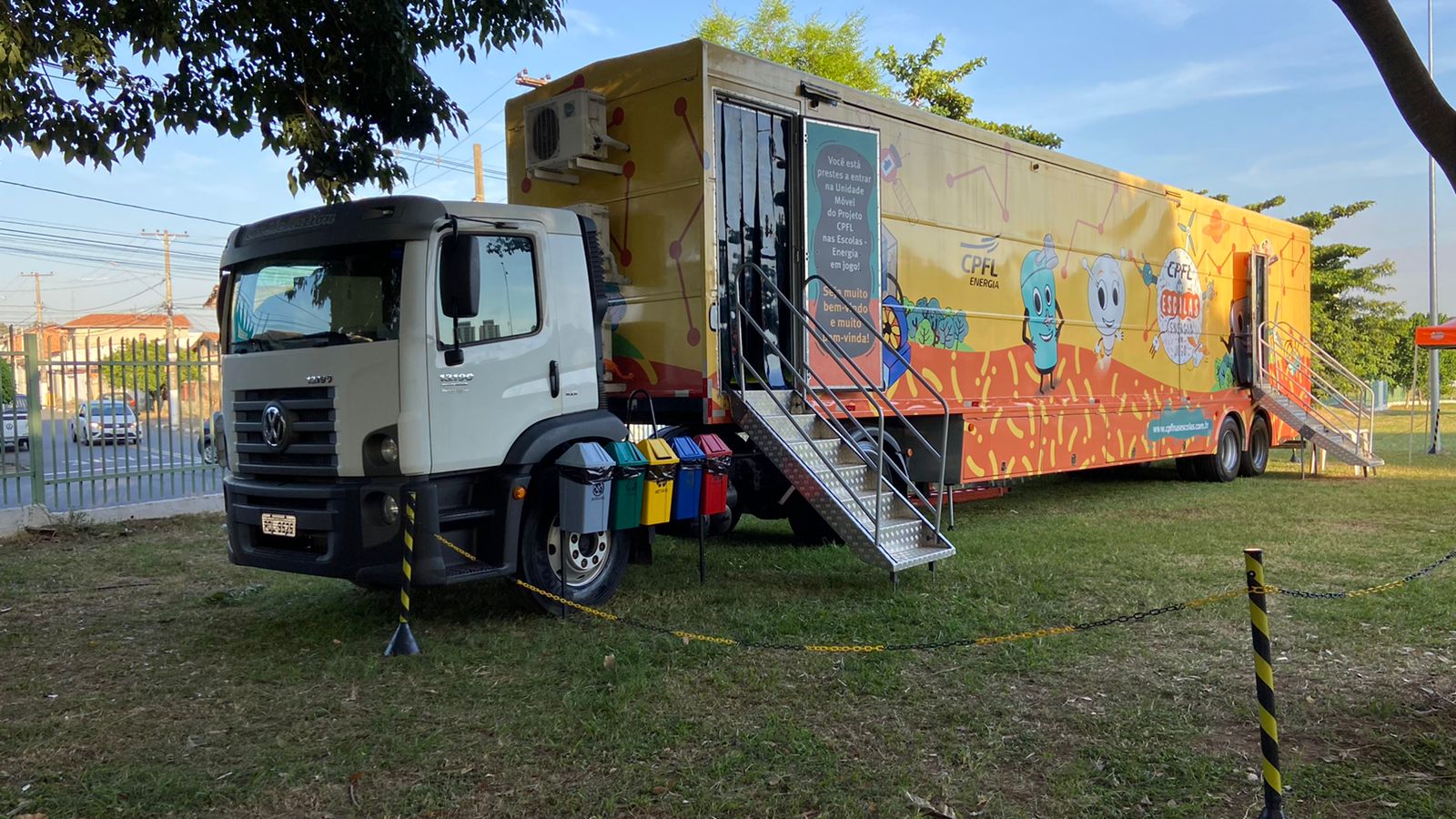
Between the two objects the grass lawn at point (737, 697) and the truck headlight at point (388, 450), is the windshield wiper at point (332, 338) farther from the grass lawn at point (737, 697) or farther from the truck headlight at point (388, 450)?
the grass lawn at point (737, 697)

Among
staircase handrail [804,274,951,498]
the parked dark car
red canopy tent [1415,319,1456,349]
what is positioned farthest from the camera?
red canopy tent [1415,319,1456,349]

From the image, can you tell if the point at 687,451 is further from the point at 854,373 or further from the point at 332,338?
the point at 332,338

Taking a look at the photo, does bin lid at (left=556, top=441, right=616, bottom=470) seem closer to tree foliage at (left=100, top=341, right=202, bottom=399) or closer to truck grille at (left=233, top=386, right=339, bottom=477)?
truck grille at (left=233, top=386, right=339, bottom=477)

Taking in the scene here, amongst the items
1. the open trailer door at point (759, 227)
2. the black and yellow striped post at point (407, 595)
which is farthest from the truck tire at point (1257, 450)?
the black and yellow striped post at point (407, 595)

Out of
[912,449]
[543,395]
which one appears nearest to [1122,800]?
[543,395]

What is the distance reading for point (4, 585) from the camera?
307 inches

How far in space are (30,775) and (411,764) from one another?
149 cm

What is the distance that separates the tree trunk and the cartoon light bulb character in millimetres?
6670

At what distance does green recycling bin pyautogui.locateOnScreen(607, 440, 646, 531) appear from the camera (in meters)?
6.24

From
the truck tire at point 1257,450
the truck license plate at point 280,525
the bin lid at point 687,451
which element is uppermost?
the bin lid at point 687,451

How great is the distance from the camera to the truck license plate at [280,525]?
18.7 ft

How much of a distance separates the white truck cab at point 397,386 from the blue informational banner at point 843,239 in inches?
84.4

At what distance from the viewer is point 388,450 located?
5539 millimetres

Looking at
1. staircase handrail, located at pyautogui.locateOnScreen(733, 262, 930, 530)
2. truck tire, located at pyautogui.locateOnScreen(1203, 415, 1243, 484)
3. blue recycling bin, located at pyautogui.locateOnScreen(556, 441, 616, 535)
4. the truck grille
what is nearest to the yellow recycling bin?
blue recycling bin, located at pyautogui.locateOnScreen(556, 441, 616, 535)
